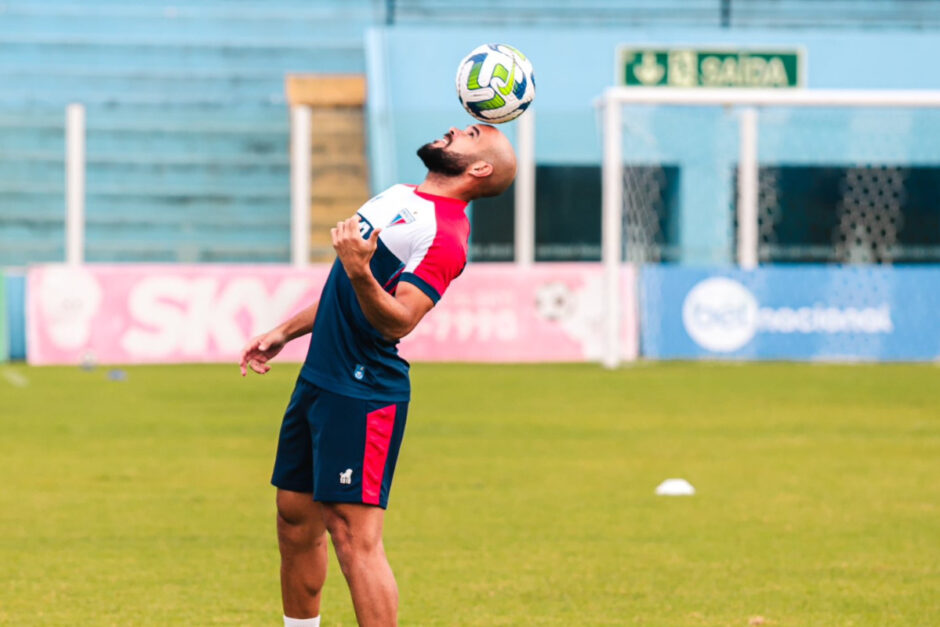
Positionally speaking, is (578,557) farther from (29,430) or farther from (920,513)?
(29,430)

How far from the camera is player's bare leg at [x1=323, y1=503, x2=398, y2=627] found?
4695 mm

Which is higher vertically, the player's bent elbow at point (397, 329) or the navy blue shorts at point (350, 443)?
the player's bent elbow at point (397, 329)

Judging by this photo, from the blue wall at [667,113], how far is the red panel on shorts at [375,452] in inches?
718

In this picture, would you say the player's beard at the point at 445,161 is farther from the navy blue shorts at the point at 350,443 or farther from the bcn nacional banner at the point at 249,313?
the bcn nacional banner at the point at 249,313

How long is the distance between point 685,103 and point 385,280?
16660 millimetres

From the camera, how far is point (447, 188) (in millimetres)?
4914

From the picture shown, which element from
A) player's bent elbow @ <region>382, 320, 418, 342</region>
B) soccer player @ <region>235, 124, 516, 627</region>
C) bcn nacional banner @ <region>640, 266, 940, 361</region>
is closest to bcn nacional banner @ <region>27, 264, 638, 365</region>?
bcn nacional banner @ <region>640, 266, 940, 361</region>

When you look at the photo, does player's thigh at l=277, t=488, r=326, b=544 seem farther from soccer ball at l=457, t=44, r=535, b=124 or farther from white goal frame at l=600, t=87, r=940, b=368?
white goal frame at l=600, t=87, r=940, b=368

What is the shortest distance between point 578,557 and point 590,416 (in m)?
6.80

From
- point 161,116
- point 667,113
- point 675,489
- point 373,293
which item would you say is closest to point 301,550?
point 373,293

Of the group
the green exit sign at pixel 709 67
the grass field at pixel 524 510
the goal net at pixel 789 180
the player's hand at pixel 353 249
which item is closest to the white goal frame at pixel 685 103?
the goal net at pixel 789 180

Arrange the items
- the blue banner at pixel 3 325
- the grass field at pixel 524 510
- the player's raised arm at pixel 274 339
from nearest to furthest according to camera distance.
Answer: the player's raised arm at pixel 274 339 < the grass field at pixel 524 510 < the blue banner at pixel 3 325

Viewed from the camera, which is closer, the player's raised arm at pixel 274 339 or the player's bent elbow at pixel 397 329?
the player's bent elbow at pixel 397 329

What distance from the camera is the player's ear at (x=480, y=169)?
16.1 ft
